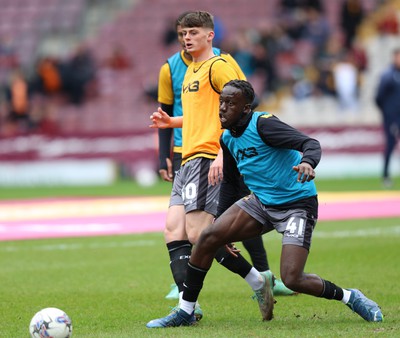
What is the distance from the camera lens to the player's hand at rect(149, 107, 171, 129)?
838 centimetres

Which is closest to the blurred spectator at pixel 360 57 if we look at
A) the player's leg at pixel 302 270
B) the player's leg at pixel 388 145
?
the player's leg at pixel 388 145

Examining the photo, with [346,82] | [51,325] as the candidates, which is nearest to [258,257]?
[51,325]

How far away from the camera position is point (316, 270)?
1080 cm

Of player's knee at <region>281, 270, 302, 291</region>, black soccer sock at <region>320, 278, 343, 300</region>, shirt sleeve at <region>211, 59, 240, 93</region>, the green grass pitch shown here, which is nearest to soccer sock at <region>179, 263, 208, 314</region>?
the green grass pitch

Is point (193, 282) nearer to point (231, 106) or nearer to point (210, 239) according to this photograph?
point (210, 239)

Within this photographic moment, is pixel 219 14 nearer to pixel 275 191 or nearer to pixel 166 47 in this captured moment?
pixel 166 47

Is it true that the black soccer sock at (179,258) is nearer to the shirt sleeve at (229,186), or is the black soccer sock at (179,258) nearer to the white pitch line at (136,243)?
the shirt sleeve at (229,186)

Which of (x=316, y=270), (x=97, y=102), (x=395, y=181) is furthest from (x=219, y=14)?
(x=316, y=270)

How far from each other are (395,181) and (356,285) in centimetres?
1471

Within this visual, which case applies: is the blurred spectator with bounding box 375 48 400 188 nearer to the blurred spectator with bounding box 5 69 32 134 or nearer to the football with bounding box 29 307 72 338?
the blurred spectator with bounding box 5 69 32 134

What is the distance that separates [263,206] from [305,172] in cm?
83

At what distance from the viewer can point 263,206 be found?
300 inches

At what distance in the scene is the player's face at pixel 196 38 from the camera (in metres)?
8.27

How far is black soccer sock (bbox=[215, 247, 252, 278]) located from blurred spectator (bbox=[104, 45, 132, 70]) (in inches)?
927
